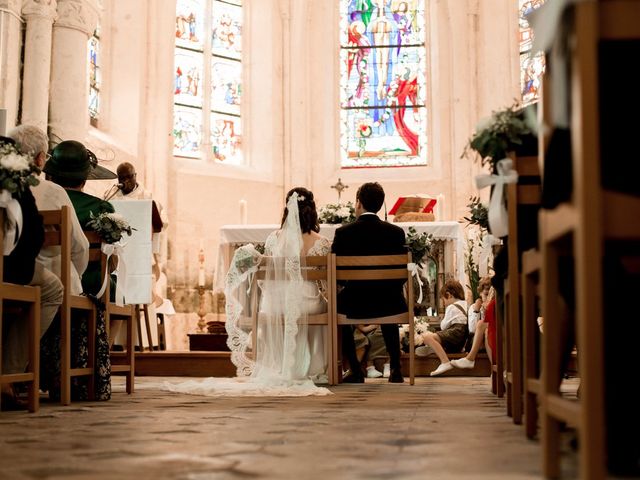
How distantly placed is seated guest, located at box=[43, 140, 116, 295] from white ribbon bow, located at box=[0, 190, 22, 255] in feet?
4.17

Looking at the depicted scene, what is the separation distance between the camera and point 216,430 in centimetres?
299

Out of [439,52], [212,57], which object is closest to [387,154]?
[439,52]

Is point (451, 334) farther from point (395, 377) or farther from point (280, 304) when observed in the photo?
point (280, 304)

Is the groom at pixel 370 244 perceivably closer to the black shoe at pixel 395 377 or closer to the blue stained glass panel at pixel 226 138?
the black shoe at pixel 395 377

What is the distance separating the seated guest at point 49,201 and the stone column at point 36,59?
469 cm

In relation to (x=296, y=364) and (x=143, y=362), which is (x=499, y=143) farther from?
(x=143, y=362)

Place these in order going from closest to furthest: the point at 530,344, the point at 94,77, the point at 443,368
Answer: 1. the point at 530,344
2. the point at 443,368
3. the point at 94,77

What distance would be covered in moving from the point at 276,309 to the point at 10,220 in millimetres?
2804

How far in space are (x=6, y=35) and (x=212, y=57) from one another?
522 cm

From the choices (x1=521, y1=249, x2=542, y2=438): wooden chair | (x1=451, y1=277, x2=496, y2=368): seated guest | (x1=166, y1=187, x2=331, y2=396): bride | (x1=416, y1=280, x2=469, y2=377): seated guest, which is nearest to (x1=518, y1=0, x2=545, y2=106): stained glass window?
(x1=451, y1=277, x2=496, y2=368): seated guest

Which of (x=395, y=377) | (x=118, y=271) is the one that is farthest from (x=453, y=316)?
(x=118, y=271)

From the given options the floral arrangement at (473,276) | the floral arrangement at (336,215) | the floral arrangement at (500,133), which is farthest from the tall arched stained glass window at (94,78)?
the floral arrangement at (500,133)

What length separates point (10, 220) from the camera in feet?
11.9

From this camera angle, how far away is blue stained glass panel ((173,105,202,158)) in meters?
13.2
